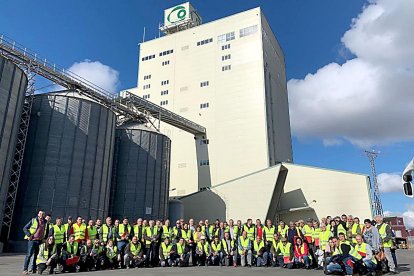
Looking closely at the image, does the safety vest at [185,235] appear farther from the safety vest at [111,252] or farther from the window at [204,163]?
the window at [204,163]

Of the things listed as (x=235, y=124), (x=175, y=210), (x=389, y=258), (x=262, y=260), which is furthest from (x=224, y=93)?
(x=389, y=258)

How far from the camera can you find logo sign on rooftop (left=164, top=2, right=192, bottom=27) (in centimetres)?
5369

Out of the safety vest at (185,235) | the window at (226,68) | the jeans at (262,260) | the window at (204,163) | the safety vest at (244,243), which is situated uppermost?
the window at (226,68)

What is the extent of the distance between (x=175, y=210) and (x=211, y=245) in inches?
784

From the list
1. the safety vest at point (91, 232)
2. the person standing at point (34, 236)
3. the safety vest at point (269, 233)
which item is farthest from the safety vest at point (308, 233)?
the person standing at point (34, 236)

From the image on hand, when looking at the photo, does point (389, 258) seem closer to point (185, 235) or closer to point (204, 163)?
point (185, 235)

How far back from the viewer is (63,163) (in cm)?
2248

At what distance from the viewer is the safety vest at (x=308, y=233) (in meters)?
12.8

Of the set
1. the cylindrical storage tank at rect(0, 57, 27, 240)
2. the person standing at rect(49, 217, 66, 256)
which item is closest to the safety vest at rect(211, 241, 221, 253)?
the person standing at rect(49, 217, 66, 256)

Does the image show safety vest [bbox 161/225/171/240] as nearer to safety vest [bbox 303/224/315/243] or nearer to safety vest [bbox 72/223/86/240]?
safety vest [bbox 72/223/86/240]

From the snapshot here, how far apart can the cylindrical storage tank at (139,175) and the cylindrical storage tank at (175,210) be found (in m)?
2.06

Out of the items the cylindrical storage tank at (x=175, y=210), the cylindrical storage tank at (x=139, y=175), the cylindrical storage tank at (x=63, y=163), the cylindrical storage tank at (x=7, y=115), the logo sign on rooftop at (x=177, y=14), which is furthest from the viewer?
the logo sign on rooftop at (x=177, y=14)

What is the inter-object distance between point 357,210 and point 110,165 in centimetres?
2295

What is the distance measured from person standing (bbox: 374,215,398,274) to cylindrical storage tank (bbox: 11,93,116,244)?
1875cm
